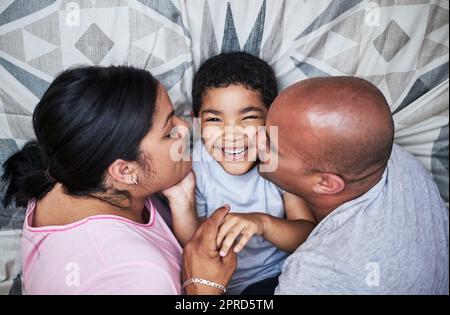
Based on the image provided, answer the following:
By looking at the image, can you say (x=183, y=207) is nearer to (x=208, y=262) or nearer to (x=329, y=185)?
(x=208, y=262)

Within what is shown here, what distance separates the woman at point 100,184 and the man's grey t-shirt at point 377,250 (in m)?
0.29

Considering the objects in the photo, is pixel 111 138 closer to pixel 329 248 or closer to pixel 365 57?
pixel 329 248

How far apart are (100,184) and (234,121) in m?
0.42

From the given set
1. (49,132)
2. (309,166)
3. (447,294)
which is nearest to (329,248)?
(309,166)

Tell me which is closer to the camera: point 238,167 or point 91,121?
point 91,121

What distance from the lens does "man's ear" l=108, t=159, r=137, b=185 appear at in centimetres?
86

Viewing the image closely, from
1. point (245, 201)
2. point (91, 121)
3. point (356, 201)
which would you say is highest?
point (91, 121)

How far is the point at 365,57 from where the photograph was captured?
114 cm

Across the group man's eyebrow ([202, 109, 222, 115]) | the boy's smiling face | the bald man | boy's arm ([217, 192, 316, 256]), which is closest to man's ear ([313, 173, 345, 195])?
the bald man

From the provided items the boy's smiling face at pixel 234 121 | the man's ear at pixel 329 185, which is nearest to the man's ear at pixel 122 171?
the boy's smiling face at pixel 234 121

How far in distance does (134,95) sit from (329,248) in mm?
530

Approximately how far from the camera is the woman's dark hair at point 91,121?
79 centimetres

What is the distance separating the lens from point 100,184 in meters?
0.90

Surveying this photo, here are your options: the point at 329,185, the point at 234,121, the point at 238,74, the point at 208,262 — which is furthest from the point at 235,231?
the point at 238,74
